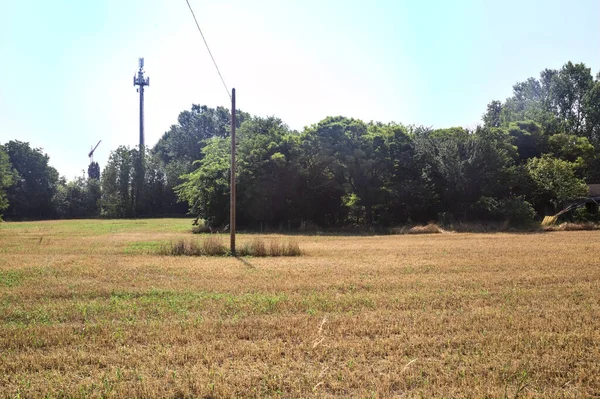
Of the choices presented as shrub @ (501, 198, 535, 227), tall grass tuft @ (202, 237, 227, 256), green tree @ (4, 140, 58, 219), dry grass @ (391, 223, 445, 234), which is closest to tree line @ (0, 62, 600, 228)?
shrub @ (501, 198, 535, 227)

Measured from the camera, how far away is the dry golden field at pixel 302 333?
5043 millimetres

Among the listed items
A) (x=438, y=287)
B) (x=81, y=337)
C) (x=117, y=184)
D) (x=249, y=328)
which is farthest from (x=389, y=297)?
(x=117, y=184)

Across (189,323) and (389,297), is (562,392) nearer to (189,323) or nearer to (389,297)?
(389,297)

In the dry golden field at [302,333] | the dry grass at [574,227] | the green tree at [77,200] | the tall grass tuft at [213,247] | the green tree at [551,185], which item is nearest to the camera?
the dry golden field at [302,333]

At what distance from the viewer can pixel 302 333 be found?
6.95 meters

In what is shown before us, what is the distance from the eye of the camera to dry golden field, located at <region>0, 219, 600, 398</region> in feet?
16.5

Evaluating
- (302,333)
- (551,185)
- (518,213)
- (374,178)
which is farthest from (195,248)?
(551,185)

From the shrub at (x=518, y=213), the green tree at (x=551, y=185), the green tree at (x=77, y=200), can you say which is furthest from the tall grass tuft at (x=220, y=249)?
the green tree at (x=77, y=200)

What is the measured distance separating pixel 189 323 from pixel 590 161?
201 feet

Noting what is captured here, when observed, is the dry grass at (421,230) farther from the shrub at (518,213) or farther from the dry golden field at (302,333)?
the dry golden field at (302,333)

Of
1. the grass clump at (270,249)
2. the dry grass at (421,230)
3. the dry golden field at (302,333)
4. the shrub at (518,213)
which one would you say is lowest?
the dry golden field at (302,333)

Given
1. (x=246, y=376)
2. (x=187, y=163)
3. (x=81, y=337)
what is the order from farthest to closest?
(x=187, y=163)
(x=81, y=337)
(x=246, y=376)

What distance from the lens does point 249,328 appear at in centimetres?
728

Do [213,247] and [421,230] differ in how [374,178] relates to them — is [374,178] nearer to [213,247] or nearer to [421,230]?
[421,230]
